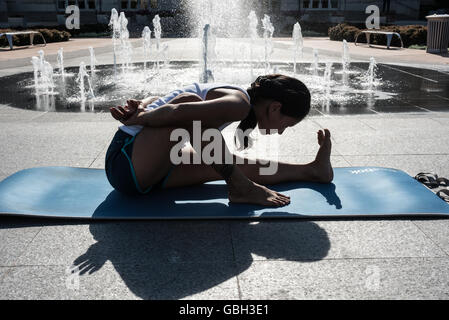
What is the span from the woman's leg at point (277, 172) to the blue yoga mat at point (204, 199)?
Answer: 0.21ft

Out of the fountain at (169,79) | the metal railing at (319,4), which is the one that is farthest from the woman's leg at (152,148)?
the metal railing at (319,4)

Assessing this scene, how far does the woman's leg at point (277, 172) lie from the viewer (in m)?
3.74

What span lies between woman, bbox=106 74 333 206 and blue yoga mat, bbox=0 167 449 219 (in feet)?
0.45

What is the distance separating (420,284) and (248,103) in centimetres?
145

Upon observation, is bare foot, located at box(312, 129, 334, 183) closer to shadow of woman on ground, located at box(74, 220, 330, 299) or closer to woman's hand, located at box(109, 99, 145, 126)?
shadow of woman on ground, located at box(74, 220, 330, 299)

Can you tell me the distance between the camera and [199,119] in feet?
10.1

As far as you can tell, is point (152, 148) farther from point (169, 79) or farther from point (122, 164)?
point (169, 79)

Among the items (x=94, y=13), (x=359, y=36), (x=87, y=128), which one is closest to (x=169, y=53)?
(x=359, y=36)

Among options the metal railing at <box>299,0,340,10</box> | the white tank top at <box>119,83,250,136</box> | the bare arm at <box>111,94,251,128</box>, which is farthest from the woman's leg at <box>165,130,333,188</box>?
the metal railing at <box>299,0,340,10</box>

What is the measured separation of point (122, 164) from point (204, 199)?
2.15 feet

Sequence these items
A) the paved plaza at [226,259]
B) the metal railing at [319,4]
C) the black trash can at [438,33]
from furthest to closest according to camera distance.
Answer: the metal railing at [319,4] < the black trash can at [438,33] < the paved plaza at [226,259]

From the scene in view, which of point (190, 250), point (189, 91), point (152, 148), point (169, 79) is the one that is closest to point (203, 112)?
point (189, 91)

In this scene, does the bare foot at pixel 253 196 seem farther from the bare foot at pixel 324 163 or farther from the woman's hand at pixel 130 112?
the woman's hand at pixel 130 112
